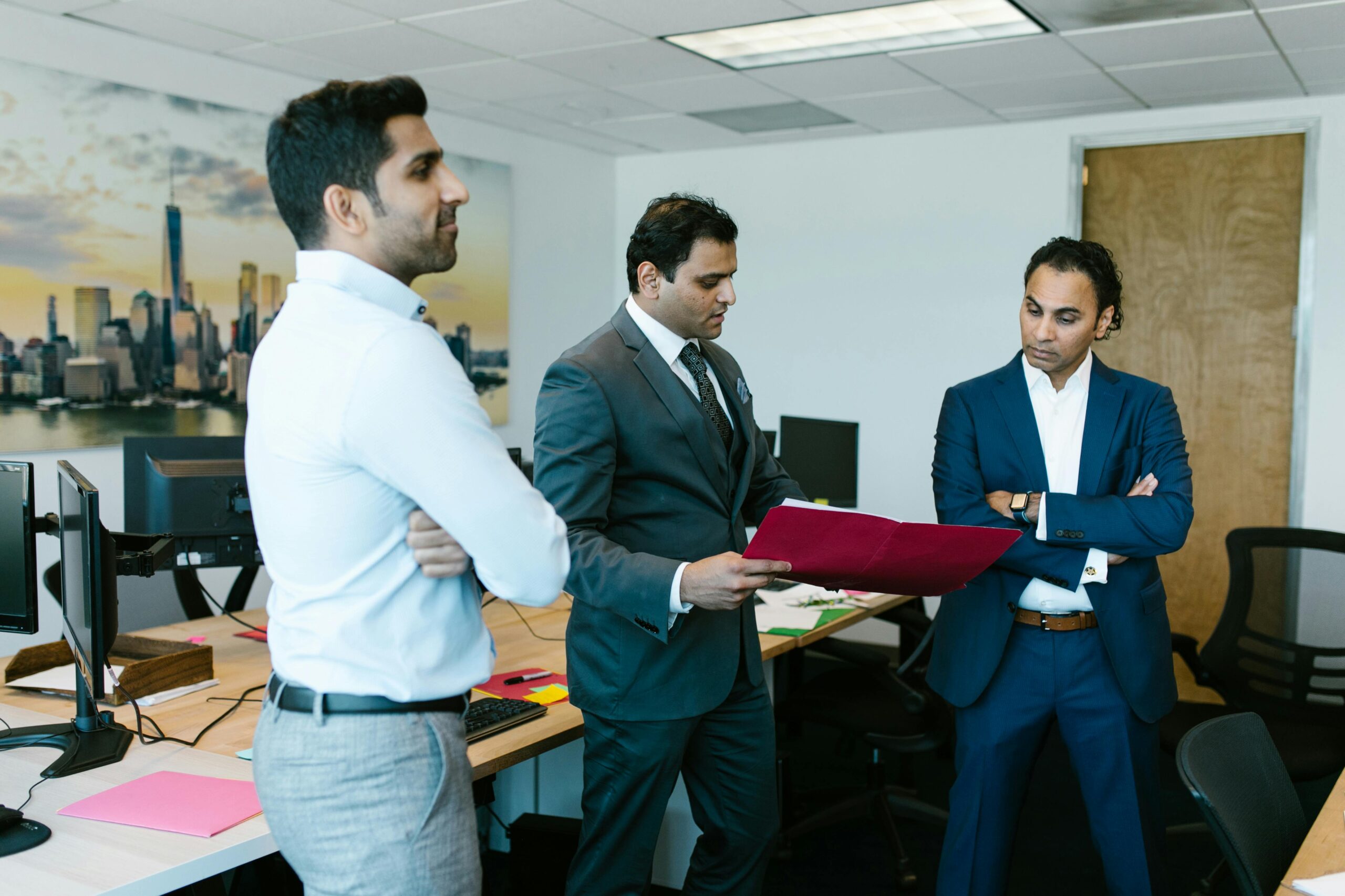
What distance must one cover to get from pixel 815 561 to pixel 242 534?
162cm

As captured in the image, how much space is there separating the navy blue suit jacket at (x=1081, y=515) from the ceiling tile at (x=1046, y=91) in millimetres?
2753

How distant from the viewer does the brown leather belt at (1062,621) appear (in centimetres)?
212

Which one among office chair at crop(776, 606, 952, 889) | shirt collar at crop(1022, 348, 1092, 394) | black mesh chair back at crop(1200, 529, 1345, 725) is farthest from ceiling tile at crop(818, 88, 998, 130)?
shirt collar at crop(1022, 348, 1092, 394)

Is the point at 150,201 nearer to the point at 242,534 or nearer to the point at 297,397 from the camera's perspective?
the point at 242,534

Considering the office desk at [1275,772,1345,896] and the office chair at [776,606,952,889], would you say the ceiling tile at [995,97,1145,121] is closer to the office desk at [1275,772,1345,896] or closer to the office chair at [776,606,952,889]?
the office chair at [776,606,952,889]

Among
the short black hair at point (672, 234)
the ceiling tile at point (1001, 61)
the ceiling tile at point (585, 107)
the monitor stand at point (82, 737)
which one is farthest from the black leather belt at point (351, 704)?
the ceiling tile at point (585, 107)

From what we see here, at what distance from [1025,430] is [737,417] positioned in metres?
0.60

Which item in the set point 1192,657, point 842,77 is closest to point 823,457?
point 1192,657

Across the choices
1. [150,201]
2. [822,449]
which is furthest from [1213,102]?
[150,201]

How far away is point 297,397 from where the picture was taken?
1.12m

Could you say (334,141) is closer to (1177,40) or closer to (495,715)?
(495,715)

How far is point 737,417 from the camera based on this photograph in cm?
214

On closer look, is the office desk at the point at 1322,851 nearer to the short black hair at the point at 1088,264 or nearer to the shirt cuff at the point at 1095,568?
the shirt cuff at the point at 1095,568

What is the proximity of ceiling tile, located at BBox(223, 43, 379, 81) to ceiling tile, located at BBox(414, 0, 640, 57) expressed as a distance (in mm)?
612
